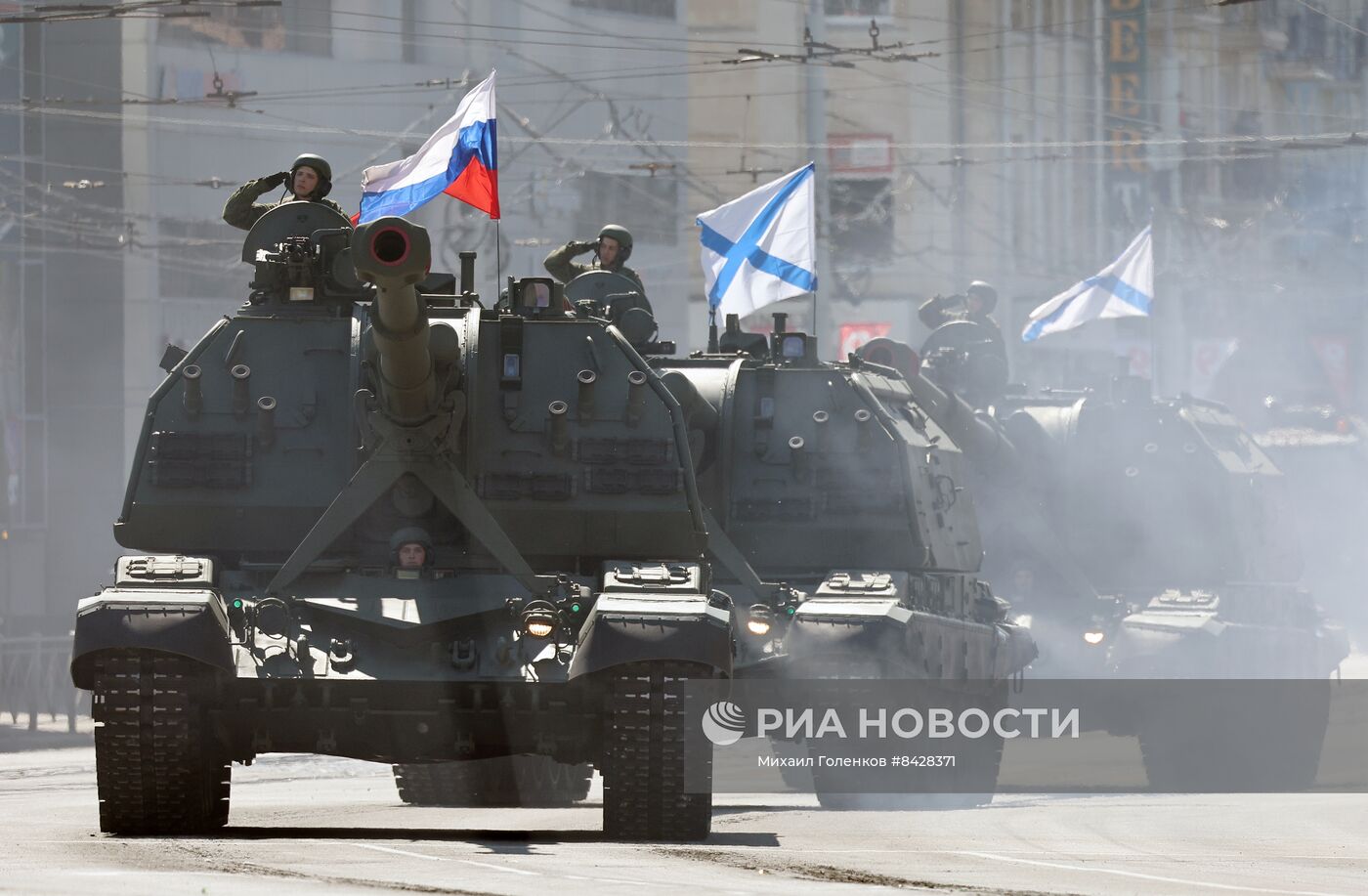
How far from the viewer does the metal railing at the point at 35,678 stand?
1266 inches

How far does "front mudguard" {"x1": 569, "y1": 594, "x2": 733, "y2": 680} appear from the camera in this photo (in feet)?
47.3

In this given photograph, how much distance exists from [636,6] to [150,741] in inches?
1578

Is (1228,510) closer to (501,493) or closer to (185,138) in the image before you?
(501,493)

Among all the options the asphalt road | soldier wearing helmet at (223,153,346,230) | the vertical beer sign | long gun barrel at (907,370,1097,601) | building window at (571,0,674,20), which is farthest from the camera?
the vertical beer sign

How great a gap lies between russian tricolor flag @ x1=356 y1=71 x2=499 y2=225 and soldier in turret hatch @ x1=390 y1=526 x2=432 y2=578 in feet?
13.2

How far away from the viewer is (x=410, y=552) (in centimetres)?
1578

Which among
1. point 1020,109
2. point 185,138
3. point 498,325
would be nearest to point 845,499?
point 498,325

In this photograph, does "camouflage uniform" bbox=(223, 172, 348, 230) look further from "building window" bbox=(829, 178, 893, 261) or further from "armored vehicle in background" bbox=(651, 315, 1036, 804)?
"building window" bbox=(829, 178, 893, 261)

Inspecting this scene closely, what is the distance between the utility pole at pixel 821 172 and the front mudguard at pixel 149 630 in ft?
122

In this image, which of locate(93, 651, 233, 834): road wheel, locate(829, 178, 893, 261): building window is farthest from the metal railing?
locate(829, 178, 893, 261): building window

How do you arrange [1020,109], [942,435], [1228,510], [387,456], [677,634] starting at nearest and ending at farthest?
1. [677,634]
2. [387,456]
3. [942,435]
4. [1228,510]
5. [1020,109]

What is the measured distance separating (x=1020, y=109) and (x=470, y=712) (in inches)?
1725

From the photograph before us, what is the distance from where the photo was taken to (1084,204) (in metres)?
58.1

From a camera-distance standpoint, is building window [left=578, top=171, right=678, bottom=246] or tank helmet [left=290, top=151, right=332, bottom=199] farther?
building window [left=578, top=171, right=678, bottom=246]
